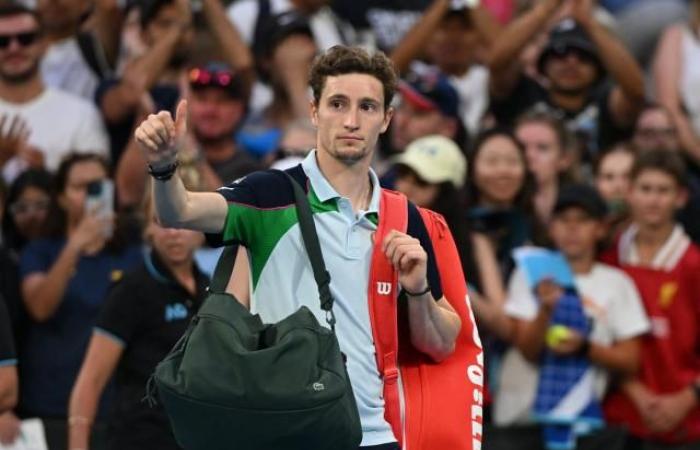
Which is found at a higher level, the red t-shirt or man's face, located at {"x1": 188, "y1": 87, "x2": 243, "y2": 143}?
man's face, located at {"x1": 188, "y1": 87, "x2": 243, "y2": 143}

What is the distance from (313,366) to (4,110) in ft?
17.3

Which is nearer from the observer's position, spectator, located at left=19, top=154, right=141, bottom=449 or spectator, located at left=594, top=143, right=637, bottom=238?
spectator, located at left=19, top=154, right=141, bottom=449

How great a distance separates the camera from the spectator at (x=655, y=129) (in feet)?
33.7

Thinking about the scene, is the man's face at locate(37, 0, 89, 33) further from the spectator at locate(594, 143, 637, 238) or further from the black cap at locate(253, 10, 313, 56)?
the spectator at locate(594, 143, 637, 238)

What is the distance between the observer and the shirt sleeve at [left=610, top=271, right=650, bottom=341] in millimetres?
8906

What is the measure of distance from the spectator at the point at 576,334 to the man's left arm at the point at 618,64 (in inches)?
64.0

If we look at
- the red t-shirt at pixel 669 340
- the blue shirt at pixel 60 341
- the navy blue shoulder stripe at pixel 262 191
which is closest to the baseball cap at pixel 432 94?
the red t-shirt at pixel 669 340

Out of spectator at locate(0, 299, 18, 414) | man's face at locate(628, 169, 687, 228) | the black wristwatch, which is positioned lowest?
spectator at locate(0, 299, 18, 414)

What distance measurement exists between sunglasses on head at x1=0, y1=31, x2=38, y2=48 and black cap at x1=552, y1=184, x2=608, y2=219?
323cm

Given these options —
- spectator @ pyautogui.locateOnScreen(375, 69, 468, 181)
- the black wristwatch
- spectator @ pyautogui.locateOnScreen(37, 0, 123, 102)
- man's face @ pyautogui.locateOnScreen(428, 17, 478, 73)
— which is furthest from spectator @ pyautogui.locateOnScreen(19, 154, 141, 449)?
the black wristwatch

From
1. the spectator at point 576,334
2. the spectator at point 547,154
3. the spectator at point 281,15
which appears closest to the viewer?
the spectator at point 576,334

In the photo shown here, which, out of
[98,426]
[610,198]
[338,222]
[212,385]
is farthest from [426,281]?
[610,198]

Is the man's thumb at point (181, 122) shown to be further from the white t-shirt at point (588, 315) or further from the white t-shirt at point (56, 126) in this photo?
the white t-shirt at point (56, 126)

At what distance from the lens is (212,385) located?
16.5ft
